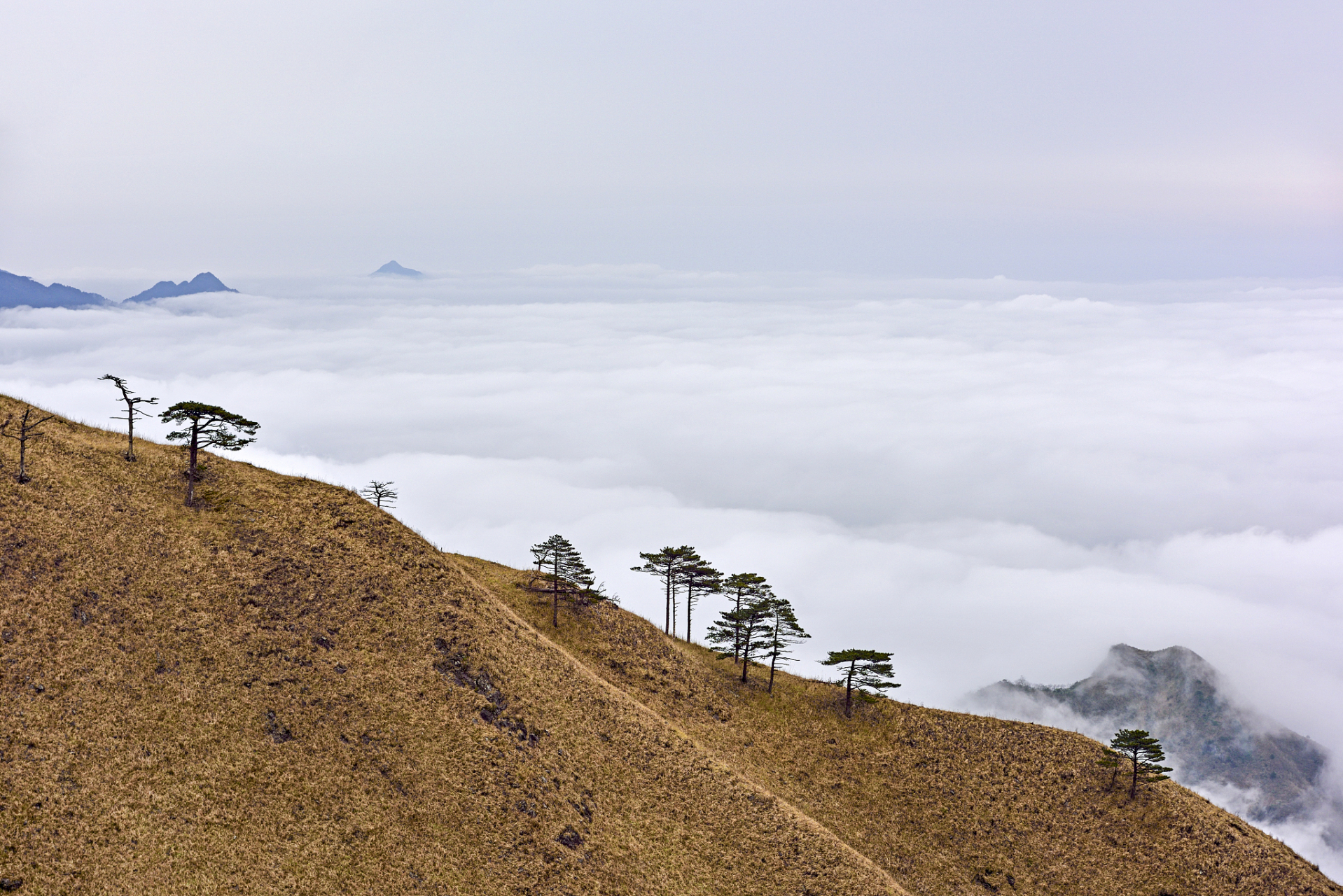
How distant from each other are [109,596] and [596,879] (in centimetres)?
3144

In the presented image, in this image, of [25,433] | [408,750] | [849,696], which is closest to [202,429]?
[25,433]

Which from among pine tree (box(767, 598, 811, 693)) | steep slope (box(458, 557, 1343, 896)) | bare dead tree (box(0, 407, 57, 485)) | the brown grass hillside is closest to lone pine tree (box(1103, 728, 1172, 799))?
steep slope (box(458, 557, 1343, 896))

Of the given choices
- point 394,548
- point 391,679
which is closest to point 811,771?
point 391,679

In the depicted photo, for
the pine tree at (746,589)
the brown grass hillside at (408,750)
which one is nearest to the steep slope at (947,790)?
the brown grass hillside at (408,750)

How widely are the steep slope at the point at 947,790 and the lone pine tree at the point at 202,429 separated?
22.9m

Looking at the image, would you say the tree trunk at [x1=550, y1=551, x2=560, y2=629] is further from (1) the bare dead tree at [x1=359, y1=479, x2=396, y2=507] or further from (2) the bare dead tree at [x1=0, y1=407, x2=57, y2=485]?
(2) the bare dead tree at [x1=0, y1=407, x2=57, y2=485]

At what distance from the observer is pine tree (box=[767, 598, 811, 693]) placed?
64625 millimetres

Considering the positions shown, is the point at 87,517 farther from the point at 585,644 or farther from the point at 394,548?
the point at 585,644

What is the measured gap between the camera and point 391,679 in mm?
45594

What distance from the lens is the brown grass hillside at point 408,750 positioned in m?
35.8

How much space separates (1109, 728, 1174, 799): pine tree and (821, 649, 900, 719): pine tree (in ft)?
52.5

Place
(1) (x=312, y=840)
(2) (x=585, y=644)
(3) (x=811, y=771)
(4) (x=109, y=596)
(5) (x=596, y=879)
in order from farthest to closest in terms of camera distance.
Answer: (2) (x=585, y=644)
(3) (x=811, y=771)
(4) (x=109, y=596)
(5) (x=596, y=879)
(1) (x=312, y=840)

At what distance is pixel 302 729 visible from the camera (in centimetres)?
4125

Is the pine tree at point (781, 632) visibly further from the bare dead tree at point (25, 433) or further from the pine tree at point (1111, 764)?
the bare dead tree at point (25, 433)
